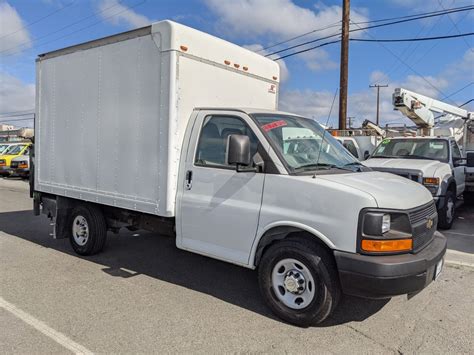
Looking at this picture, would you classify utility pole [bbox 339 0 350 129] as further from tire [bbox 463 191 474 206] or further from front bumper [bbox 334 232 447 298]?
front bumper [bbox 334 232 447 298]

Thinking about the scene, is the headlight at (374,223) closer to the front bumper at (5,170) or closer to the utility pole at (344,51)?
the utility pole at (344,51)

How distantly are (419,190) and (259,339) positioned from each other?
87.4 inches

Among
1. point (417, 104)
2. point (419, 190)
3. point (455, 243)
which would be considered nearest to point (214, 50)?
point (419, 190)

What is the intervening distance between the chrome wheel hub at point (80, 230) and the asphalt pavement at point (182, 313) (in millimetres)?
250

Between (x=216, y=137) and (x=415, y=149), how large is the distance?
22.1ft

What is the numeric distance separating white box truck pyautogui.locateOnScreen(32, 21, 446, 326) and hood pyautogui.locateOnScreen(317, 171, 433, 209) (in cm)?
2

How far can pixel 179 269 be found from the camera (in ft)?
18.4

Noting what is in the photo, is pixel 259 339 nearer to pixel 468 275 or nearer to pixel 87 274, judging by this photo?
pixel 87 274

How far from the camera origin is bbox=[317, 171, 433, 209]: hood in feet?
11.9

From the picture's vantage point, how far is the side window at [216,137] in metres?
4.46

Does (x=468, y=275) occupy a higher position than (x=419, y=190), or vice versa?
(x=419, y=190)

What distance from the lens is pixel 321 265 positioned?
373 centimetres

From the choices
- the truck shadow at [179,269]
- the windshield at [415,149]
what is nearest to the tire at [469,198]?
the windshield at [415,149]

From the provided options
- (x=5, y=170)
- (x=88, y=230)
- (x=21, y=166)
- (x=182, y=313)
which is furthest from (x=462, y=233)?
(x=5, y=170)
